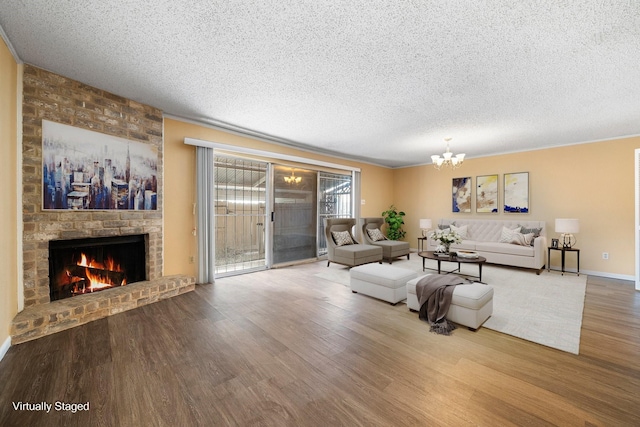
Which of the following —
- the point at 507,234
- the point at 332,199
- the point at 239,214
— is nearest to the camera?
the point at 239,214

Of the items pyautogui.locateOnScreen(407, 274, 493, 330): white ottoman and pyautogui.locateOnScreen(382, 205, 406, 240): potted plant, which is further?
pyautogui.locateOnScreen(382, 205, 406, 240): potted plant

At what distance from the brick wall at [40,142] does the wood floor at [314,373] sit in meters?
0.87

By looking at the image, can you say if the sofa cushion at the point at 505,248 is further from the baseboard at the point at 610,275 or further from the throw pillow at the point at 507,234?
the baseboard at the point at 610,275

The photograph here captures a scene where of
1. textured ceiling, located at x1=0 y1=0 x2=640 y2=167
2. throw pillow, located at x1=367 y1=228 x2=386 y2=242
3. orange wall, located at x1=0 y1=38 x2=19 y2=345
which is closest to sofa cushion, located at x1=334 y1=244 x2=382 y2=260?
throw pillow, located at x1=367 y1=228 x2=386 y2=242

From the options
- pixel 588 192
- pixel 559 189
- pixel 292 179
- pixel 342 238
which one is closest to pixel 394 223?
pixel 342 238

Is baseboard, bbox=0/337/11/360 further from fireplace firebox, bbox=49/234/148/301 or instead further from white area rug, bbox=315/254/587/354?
white area rug, bbox=315/254/587/354

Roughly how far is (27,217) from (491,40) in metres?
4.78

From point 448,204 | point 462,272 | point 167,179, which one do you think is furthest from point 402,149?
point 167,179

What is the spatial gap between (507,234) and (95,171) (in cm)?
756

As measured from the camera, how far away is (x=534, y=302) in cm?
348

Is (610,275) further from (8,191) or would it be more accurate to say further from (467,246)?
(8,191)

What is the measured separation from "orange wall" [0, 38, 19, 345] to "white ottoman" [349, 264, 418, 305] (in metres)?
3.68

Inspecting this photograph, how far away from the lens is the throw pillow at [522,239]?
17.5 ft

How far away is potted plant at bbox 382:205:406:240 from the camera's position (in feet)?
25.7
